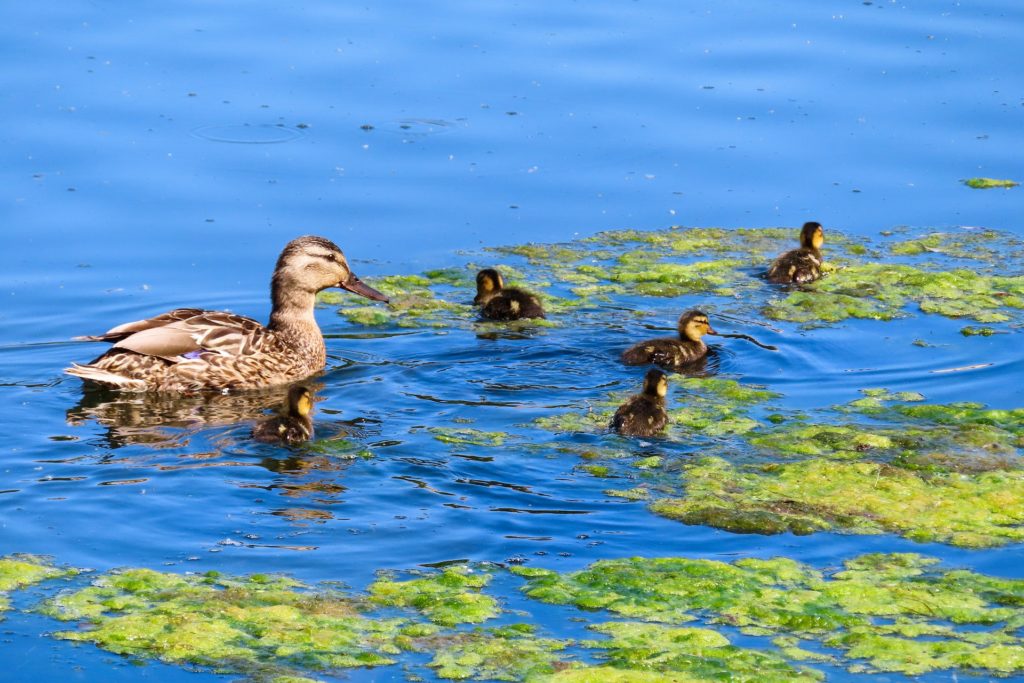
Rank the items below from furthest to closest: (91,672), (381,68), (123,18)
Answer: (123,18)
(381,68)
(91,672)

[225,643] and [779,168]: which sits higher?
[779,168]

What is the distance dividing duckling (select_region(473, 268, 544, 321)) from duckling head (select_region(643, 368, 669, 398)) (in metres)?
1.74

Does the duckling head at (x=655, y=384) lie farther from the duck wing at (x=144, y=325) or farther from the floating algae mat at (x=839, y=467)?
the duck wing at (x=144, y=325)

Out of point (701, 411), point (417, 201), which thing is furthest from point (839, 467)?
point (417, 201)

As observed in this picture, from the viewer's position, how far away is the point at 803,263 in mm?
11242

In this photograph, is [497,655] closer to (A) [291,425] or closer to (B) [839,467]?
(B) [839,467]

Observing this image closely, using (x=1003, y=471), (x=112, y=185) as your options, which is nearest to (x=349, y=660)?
(x=1003, y=471)

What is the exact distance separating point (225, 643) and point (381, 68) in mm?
9288

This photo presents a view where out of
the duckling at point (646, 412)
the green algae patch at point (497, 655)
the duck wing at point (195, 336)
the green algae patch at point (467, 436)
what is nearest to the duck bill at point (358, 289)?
the duck wing at point (195, 336)

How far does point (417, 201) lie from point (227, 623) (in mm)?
6344

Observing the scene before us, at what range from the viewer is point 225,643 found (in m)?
6.41

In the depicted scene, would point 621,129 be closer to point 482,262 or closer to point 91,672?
point 482,262

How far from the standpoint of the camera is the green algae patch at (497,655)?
615cm

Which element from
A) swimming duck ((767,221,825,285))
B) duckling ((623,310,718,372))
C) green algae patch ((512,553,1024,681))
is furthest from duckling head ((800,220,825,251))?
green algae patch ((512,553,1024,681))
